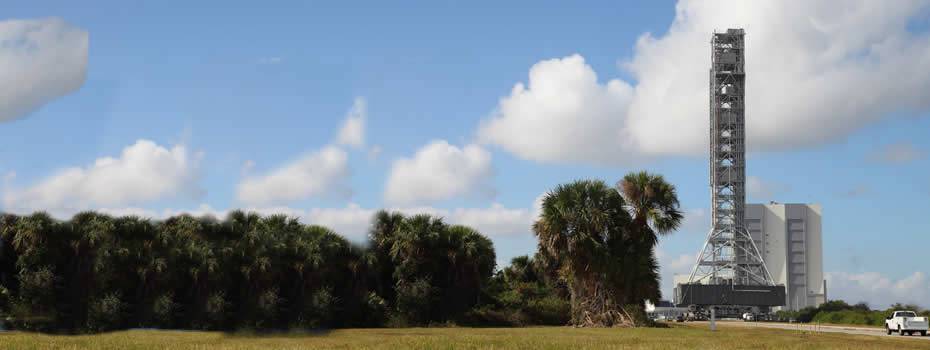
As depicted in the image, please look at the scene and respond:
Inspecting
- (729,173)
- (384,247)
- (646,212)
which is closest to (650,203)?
(646,212)

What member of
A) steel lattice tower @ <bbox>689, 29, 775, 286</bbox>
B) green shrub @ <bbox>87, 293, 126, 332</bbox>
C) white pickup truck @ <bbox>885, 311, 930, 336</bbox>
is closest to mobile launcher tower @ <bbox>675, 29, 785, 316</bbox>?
steel lattice tower @ <bbox>689, 29, 775, 286</bbox>

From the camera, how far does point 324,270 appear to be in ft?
153

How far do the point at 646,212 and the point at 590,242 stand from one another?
4.12m

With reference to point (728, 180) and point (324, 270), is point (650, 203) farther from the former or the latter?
point (728, 180)

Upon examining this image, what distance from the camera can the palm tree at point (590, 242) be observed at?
54844mm

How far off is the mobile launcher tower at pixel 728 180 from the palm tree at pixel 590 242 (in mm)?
105522

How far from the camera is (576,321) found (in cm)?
5684

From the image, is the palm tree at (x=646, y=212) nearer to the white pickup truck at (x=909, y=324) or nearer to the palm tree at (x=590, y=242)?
the palm tree at (x=590, y=242)

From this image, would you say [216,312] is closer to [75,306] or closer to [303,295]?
[303,295]

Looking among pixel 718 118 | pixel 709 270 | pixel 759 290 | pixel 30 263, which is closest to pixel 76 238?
pixel 30 263

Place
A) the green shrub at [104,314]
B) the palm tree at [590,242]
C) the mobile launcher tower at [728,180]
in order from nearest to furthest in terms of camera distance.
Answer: the green shrub at [104,314], the palm tree at [590,242], the mobile launcher tower at [728,180]

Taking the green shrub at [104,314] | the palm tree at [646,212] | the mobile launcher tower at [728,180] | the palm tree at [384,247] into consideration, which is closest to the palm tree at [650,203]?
the palm tree at [646,212]

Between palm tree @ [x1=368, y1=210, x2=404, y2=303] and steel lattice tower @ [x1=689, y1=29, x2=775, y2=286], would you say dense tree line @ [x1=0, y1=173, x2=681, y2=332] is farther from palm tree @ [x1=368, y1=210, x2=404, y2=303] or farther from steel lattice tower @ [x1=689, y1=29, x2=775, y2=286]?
steel lattice tower @ [x1=689, y1=29, x2=775, y2=286]

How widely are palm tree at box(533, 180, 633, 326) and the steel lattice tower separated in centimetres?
11851
